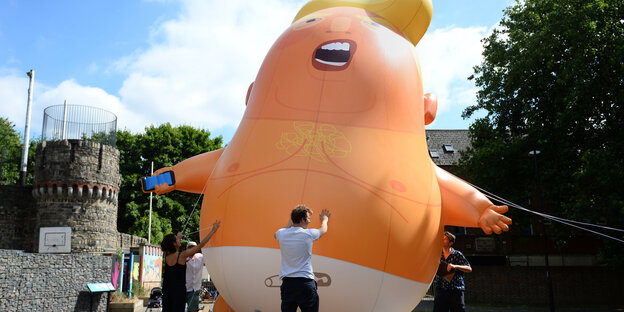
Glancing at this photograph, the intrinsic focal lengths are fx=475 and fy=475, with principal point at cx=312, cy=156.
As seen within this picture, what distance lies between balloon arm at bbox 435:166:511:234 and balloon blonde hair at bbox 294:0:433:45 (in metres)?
2.39

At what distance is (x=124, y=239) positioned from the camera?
974 inches

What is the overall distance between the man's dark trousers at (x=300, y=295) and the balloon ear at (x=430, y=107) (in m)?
3.79

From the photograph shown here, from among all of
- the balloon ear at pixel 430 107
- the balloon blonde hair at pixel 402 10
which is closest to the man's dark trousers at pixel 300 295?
the balloon ear at pixel 430 107

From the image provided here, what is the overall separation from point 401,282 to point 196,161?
3.47 m

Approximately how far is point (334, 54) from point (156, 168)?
29.2m

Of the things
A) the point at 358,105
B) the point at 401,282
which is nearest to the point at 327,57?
the point at 358,105

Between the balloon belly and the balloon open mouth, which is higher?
the balloon open mouth

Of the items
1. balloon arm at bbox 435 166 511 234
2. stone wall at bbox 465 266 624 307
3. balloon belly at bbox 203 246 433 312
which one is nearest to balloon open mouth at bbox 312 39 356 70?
balloon arm at bbox 435 166 511 234

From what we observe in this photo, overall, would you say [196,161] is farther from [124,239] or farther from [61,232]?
[124,239]

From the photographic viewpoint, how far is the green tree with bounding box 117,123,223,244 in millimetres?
30620

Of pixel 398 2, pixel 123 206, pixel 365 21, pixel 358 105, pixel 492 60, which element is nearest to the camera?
pixel 358 105

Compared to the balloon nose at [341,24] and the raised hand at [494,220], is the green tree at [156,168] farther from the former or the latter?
the raised hand at [494,220]

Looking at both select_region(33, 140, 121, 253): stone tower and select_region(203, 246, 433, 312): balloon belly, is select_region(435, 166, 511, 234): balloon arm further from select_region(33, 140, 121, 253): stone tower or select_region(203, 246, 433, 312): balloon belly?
select_region(33, 140, 121, 253): stone tower

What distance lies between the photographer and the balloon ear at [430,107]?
696 centimetres
